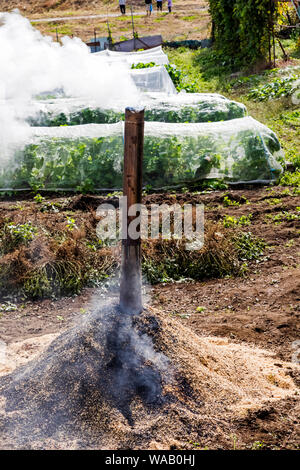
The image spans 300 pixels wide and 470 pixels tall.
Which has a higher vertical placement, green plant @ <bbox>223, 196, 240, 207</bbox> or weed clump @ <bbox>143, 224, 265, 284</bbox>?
green plant @ <bbox>223, 196, 240, 207</bbox>

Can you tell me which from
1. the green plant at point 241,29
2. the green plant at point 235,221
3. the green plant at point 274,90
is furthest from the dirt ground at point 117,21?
the green plant at point 235,221

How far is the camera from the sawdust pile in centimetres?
324

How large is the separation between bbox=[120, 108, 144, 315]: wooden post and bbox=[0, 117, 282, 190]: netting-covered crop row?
15.5 ft

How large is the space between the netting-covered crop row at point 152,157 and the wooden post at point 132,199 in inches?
185

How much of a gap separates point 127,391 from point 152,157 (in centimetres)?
552

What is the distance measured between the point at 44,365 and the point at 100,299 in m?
2.11

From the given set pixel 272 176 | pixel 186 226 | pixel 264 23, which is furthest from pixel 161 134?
pixel 264 23

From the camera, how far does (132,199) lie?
3539mm

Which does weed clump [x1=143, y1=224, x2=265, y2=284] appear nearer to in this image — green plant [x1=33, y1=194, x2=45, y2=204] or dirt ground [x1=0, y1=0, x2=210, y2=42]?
green plant [x1=33, y1=194, x2=45, y2=204]

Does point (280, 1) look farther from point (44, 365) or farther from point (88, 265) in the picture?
point (44, 365)

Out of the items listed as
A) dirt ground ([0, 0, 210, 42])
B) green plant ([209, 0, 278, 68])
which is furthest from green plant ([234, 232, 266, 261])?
dirt ground ([0, 0, 210, 42])

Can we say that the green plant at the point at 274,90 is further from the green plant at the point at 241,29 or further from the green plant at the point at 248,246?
the green plant at the point at 248,246

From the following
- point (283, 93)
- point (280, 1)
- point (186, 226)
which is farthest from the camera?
point (280, 1)
